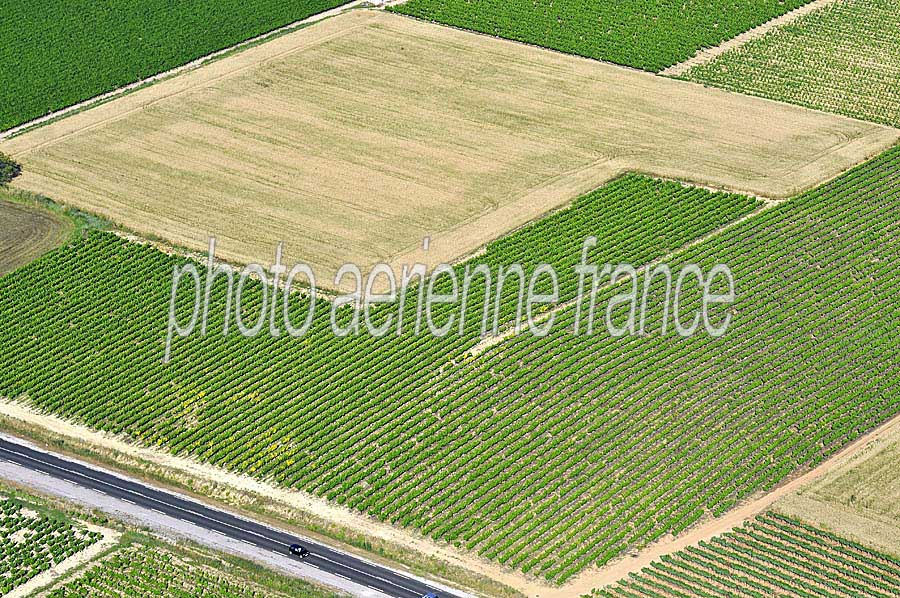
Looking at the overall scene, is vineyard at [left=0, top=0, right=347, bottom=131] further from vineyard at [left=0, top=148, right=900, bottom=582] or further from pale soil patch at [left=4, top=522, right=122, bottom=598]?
pale soil patch at [left=4, top=522, right=122, bottom=598]

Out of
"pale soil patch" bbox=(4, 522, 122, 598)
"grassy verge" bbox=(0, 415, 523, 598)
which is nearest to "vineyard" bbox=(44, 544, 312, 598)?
"pale soil patch" bbox=(4, 522, 122, 598)

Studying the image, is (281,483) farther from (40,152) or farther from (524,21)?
(524,21)

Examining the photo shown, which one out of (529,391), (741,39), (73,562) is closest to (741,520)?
(529,391)

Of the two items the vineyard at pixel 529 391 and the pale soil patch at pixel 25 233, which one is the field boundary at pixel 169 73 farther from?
the vineyard at pixel 529 391

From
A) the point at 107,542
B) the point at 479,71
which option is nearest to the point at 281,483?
the point at 107,542

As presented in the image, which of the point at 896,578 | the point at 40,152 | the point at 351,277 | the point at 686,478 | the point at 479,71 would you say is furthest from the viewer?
the point at 479,71

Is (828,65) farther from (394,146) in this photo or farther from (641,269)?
(394,146)
